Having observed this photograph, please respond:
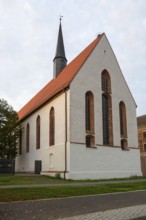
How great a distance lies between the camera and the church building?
78.8 feet

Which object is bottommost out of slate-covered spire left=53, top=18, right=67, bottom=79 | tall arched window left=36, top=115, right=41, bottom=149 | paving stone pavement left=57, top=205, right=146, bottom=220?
paving stone pavement left=57, top=205, right=146, bottom=220

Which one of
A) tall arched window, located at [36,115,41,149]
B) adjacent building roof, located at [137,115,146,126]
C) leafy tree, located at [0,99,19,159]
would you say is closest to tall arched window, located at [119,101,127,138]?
tall arched window, located at [36,115,41,149]

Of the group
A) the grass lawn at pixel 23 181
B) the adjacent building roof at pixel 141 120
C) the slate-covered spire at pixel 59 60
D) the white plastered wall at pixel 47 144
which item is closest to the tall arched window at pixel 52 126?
the white plastered wall at pixel 47 144

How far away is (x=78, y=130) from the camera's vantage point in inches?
955

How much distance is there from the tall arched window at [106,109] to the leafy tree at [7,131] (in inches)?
449

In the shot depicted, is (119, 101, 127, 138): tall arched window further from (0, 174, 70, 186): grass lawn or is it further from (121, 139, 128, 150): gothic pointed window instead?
(0, 174, 70, 186): grass lawn

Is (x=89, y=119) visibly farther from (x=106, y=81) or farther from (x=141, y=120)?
(x=141, y=120)

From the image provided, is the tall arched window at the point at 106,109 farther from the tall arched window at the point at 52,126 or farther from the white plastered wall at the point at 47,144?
the tall arched window at the point at 52,126

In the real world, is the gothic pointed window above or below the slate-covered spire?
below

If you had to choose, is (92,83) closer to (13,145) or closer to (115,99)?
(115,99)

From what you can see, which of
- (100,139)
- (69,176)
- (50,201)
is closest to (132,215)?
(50,201)

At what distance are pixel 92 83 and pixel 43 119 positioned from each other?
22.5 feet

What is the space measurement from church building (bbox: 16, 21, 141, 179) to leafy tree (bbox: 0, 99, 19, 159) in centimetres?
239

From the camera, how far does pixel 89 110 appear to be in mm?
26203
